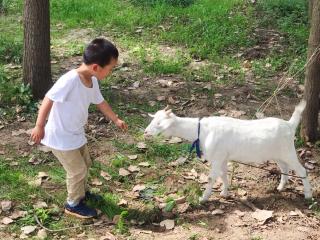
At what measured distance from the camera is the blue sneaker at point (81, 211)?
4715mm

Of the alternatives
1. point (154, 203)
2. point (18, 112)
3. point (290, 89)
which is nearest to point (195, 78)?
point (290, 89)

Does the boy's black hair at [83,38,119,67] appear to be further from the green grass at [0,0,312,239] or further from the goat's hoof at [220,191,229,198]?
the goat's hoof at [220,191,229,198]

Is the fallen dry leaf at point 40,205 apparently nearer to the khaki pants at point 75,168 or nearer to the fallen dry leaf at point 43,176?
the khaki pants at point 75,168

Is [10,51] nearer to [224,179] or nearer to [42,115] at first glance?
[42,115]

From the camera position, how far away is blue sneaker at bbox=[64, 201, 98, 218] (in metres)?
4.71

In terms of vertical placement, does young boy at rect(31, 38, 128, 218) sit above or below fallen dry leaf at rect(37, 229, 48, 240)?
above

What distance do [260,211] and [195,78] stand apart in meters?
3.40

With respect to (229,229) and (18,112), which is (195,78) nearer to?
(18,112)

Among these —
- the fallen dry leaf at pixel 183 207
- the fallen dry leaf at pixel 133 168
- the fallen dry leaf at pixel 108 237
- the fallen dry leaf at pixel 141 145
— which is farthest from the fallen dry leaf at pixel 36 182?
the fallen dry leaf at pixel 183 207

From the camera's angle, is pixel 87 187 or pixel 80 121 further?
pixel 87 187

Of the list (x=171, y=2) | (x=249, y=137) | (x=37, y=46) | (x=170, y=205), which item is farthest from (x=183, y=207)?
(x=171, y=2)

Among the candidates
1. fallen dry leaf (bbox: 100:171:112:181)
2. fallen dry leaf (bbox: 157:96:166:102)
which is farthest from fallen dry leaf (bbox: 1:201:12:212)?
fallen dry leaf (bbox: 157:96:166:102)

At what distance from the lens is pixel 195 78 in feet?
25.5

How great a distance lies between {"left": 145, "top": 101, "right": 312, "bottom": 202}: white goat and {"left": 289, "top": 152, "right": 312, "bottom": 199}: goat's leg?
3 centimetres
